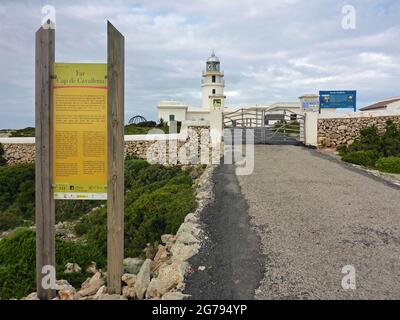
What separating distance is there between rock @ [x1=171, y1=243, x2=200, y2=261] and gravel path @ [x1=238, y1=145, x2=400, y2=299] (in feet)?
2.97

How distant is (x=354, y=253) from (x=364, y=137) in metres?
12.2

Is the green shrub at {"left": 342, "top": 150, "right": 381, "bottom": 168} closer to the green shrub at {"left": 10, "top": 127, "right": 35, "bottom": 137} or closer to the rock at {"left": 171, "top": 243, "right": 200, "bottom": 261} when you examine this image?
the rock at {"left": 171, "top": 243, "right": 200, "bottom": 261}

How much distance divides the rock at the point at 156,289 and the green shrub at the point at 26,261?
1689 millimetres

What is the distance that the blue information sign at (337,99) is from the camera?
17609 millimetres

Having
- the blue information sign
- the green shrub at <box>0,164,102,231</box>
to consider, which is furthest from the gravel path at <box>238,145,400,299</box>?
the blue information sign

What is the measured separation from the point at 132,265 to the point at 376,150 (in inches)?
465

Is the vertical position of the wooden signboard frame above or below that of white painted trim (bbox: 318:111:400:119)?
below

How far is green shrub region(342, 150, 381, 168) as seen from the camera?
507 inches

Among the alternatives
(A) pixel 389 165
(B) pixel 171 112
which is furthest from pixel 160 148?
(B) pixel 171 112

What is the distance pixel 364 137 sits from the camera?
612 inches

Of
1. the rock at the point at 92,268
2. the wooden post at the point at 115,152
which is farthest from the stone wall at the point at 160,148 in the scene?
the wooden post at the point at 115,152

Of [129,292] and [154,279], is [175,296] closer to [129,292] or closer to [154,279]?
[154,279]

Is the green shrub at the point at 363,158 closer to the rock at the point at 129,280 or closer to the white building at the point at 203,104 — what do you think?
the rock at the point at 129,280

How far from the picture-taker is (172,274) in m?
4.14
